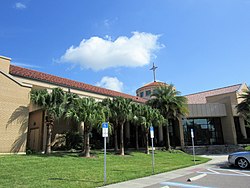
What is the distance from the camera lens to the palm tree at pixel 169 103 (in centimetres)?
2842

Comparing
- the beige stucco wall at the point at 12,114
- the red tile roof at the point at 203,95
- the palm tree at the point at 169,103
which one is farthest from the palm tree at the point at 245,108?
the beige stucco wall at the point at 12,114

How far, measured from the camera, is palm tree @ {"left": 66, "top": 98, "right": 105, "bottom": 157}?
1802 centimetres

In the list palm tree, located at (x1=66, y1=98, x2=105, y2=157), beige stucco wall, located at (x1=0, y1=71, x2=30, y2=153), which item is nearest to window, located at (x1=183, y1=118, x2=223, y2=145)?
palm tree, located at (x1=66, y1=98, x2=105, y2=157)

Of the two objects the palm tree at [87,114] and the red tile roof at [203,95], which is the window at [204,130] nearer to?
the red tile roof at [203,95]

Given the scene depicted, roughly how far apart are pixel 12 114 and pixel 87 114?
600cm

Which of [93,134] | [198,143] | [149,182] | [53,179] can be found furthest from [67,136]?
[198,143]

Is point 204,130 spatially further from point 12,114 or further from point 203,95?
point 12,114

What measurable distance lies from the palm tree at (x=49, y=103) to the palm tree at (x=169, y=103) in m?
14.0

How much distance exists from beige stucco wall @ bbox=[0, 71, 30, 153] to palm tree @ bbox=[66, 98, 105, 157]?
392 cm

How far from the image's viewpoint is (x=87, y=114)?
1817 centimetres

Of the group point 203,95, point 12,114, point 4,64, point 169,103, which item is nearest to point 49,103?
point 12,114

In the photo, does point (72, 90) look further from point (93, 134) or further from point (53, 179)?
point (53, 179)

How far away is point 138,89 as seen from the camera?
162 feet

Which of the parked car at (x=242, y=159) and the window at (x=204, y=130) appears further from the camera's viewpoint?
the window at (x=204, y=130)
